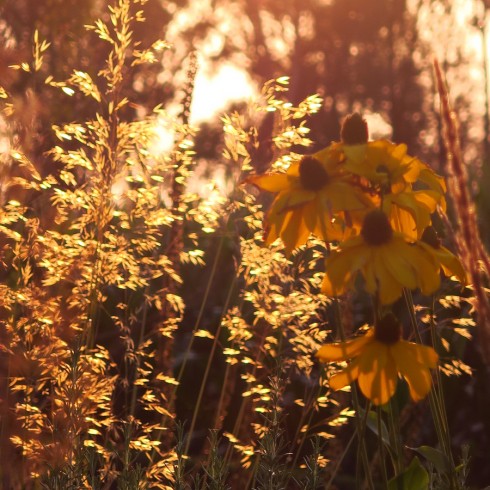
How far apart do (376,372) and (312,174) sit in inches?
14.1

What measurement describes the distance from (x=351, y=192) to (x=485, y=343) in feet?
1.38

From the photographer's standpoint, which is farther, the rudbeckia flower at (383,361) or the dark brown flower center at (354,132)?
the dark brown flower center at (354,132)

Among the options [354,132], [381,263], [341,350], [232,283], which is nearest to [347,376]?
[341,350]

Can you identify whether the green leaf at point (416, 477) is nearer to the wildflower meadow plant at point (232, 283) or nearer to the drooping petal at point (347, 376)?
the wildflower meadow plant at point (232, 283)

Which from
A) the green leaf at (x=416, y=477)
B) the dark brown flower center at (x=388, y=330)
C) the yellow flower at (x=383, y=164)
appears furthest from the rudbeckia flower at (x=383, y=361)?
the green leaf at (x=416, y=477)

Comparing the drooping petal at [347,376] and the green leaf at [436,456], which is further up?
the drooping petal at [347,376]

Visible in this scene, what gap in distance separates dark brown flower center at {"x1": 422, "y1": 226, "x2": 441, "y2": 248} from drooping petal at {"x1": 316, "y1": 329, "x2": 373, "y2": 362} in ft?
0.88

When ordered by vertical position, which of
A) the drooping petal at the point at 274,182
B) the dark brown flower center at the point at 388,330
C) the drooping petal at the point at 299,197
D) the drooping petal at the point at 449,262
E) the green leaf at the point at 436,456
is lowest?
the green leaf at the point at 436,456

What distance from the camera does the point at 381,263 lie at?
4.42 ft

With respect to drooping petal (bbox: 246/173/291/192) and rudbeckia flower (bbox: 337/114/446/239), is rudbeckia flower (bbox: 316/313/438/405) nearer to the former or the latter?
rudbeckia flower (bbox: 337/114/446/239)

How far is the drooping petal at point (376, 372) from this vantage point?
52.8 inches

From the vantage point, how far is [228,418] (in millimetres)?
3709

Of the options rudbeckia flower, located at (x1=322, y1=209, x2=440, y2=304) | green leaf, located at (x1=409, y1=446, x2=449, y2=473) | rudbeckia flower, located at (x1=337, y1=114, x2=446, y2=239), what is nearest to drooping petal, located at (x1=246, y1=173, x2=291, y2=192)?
rudbeckia flower, located at (x1=337, y1=114, x2=446, y2=239)

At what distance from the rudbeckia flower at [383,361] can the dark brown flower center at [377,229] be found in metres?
0.12
